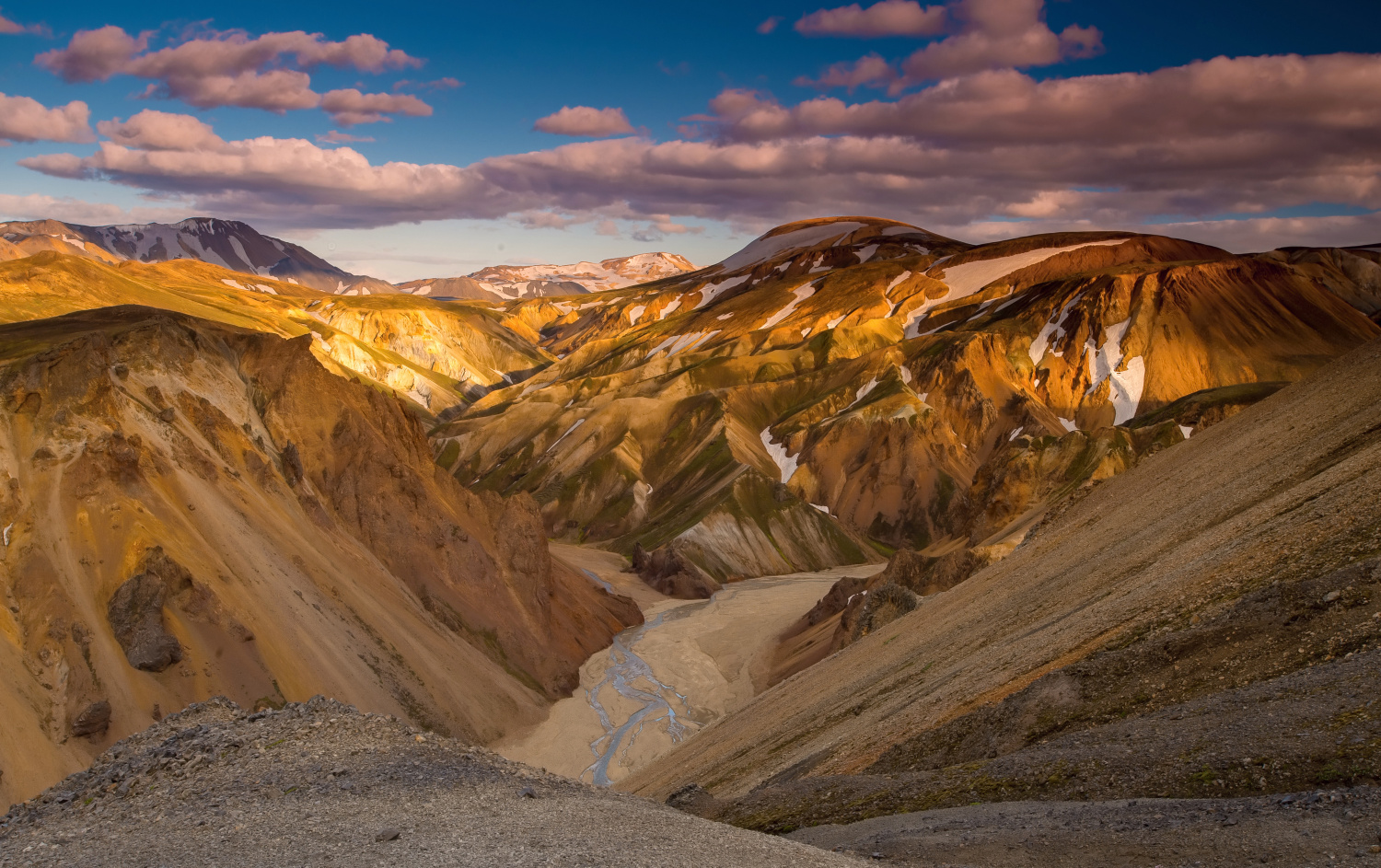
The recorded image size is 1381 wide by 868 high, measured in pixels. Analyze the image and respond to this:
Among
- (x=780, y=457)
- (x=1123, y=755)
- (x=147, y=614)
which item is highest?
(x=1123, y=755)

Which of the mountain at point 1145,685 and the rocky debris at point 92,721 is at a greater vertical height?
the mountain at point 1145,685

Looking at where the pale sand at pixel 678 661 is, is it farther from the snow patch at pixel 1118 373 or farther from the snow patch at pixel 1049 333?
the snow patch at pixel 1049 333

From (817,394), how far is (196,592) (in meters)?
124

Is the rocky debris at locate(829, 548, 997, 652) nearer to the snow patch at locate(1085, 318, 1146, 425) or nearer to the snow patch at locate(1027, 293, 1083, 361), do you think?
the snow patch at locate(1085, 318, 1146, 425)

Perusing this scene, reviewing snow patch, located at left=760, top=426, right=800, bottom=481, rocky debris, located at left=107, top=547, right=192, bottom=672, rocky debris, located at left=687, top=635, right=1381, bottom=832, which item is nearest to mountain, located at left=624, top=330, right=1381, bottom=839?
rocky debris, located at left=687, top=635, right=1381, bottom=832

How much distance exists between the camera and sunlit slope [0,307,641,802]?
34.4m

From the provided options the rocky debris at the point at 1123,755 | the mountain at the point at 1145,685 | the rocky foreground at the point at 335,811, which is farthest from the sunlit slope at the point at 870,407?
the rocky foreground at the point at 335,811

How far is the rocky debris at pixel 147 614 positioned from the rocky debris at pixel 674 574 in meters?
58.7

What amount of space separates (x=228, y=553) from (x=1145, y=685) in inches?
1455

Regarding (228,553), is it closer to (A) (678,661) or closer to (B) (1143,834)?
(A) (678,661)

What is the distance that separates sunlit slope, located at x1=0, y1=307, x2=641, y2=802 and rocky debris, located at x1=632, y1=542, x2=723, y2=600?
27762mm

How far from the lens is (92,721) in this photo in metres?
31.7

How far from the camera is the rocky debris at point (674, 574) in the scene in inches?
3669

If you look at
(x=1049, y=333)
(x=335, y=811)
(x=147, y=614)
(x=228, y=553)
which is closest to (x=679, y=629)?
(x=228, y=553)
